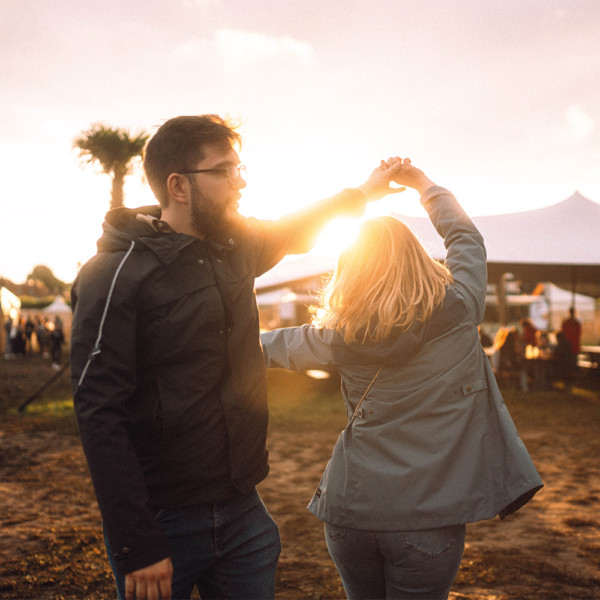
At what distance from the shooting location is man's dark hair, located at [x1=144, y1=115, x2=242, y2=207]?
1.70 metres

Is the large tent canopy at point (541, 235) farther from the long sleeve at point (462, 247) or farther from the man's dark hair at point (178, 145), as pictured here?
the man's dark hair at point (178, 145)

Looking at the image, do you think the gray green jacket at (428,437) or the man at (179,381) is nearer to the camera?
the man at (179,381)

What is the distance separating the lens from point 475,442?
182 cm

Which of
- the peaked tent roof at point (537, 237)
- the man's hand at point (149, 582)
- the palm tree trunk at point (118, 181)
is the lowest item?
the man's hand at point (149, 582)

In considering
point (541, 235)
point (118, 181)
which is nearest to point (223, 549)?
point (118, 181)

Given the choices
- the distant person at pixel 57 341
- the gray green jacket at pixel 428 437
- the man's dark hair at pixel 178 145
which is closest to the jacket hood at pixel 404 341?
the gray green jacket at pixel 428 437

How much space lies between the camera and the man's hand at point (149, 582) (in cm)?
141

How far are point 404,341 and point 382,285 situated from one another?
19 centimetres

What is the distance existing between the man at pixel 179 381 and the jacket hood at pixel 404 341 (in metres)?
0.28

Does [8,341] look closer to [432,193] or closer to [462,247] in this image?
[432,193]

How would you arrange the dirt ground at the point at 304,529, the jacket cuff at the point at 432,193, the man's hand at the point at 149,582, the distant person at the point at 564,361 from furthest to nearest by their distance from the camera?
the distant person at the point at 564,361 < the dirt ground at the point at 304,529 < the jacket cuff at the point at 432,193 < the man's hand at the point at 149,582

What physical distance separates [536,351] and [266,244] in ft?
40.5

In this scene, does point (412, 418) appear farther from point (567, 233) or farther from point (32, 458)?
point (567, 233)

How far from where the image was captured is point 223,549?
1.69 meters
